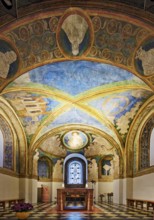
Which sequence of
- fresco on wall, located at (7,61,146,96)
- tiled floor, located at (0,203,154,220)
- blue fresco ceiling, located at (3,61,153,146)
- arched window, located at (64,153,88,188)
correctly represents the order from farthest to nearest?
arched window, located at (64,153,88,188), blue fresco ceiling, located at (3,61,153,146), fresco on wall, located at (7,61,146,96), tiled floor, located at (0,203,154,220)

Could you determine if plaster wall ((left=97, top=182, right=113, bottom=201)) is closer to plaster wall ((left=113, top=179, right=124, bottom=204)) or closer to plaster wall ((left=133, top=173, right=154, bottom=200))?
plaster wall ((left=113, top=179, right=124, bottom=204))

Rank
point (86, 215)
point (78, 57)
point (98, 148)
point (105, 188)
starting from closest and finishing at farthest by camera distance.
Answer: point (78, 57) → point (86, 215) → point (98, 148) → point (105, 188)

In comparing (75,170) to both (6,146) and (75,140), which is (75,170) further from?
(6,146)

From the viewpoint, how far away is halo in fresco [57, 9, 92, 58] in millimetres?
11984

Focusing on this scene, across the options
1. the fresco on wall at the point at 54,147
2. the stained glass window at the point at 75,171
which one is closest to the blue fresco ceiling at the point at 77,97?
the fresco on wall at the point at 54,147

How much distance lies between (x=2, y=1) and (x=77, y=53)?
4145 millimetres

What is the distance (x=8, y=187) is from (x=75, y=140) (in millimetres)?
9605

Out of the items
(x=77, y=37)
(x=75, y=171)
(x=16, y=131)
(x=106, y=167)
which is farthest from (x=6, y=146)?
(x=106, y=167)

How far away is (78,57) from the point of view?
14.1 m

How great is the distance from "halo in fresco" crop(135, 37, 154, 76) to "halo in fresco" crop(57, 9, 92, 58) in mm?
2063

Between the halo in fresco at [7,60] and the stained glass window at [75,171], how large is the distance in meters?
18.7

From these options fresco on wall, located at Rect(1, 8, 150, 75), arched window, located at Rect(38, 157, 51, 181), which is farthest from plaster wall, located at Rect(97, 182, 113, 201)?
fresco on wall, located at Rect(1, 8, 150, 75)

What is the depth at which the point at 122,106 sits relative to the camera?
65.0ft

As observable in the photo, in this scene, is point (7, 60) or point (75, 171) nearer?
point (7, 60)
